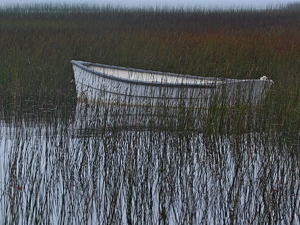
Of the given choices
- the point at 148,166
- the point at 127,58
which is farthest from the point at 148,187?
the point at 127,58

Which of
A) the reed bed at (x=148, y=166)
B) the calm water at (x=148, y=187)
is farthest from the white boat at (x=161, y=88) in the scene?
the calm water at (x=148, y=187)

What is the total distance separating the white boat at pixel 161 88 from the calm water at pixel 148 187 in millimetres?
1272

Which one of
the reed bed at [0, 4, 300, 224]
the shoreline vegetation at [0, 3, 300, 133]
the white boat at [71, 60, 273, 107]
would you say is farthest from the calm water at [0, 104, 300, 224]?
the shoreline vegetation at [0, 3, 300, 133]

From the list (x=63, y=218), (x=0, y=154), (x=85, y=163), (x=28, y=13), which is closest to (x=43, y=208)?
(x=63, y=218)

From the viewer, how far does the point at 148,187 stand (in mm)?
3428

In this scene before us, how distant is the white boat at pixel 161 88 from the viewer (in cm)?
558

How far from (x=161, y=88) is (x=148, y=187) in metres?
3.43

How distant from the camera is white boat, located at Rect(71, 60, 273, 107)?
558 centimetres

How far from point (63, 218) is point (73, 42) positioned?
8152mm

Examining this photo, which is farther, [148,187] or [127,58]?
[127,58]

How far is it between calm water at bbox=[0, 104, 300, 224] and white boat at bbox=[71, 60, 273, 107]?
4.17ft

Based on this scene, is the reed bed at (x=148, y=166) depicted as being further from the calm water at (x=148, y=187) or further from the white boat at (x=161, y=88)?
the white boat at (x=161, y=88)

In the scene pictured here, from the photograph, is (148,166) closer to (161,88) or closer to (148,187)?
(148,187)

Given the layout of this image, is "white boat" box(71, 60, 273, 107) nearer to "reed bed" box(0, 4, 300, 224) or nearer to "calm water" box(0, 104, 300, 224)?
"reed bed" box(0, 4, 300, 224)
